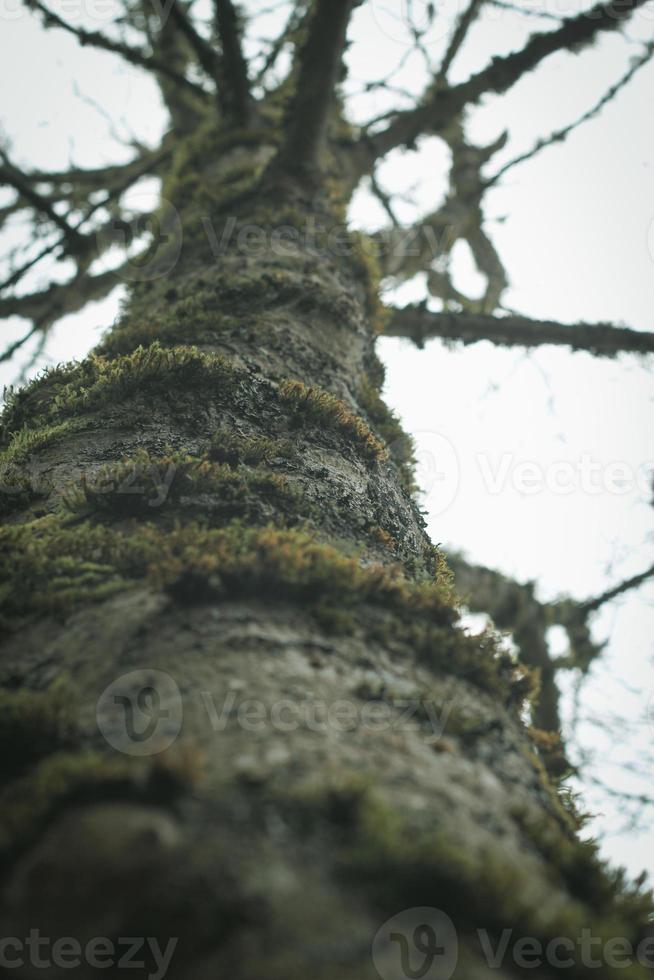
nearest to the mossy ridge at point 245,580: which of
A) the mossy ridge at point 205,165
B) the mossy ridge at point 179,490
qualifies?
the mossy ridge at point 179,490

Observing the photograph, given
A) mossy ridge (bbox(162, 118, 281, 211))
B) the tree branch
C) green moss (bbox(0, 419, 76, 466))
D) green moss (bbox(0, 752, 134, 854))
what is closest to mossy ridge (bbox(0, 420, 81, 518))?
green moss (bbox(0, 419, 76, 466))

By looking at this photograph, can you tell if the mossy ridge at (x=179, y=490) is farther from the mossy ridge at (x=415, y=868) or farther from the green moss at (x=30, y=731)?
the mossy ridge at (x=415, y=868)

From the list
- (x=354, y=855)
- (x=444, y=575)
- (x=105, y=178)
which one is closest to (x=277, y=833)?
(x=354, y=855)

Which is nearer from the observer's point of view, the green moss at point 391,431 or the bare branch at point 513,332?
the green moss at point 391,431

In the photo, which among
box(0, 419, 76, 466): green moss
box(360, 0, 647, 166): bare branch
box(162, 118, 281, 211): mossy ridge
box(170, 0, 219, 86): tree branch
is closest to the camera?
box(0, 419, 76, 466): green moss

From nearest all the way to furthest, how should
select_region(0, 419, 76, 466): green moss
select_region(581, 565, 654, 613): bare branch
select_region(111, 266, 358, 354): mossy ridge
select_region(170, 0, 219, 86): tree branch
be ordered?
select_region(0, 419, 76, 466): green moss < select_region(111, 266, 358, 354): mossy ridge < select_region(170, 0, 219, 86): tree branch < select_region(581, 565, 654, 613): bare branch

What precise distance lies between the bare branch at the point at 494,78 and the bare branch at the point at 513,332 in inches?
61.4

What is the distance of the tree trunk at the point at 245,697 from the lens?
87 cm

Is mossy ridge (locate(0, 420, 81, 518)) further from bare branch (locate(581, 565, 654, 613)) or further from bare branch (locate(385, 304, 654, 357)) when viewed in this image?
bare branch (locate(581, 565, 654, 613))

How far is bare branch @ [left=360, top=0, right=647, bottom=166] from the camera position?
4566 millimetres

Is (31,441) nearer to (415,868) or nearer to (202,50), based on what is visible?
(415,868)

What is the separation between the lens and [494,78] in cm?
520

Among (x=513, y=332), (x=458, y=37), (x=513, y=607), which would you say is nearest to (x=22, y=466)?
(x=513, y=332)

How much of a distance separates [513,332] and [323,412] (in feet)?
11.0
